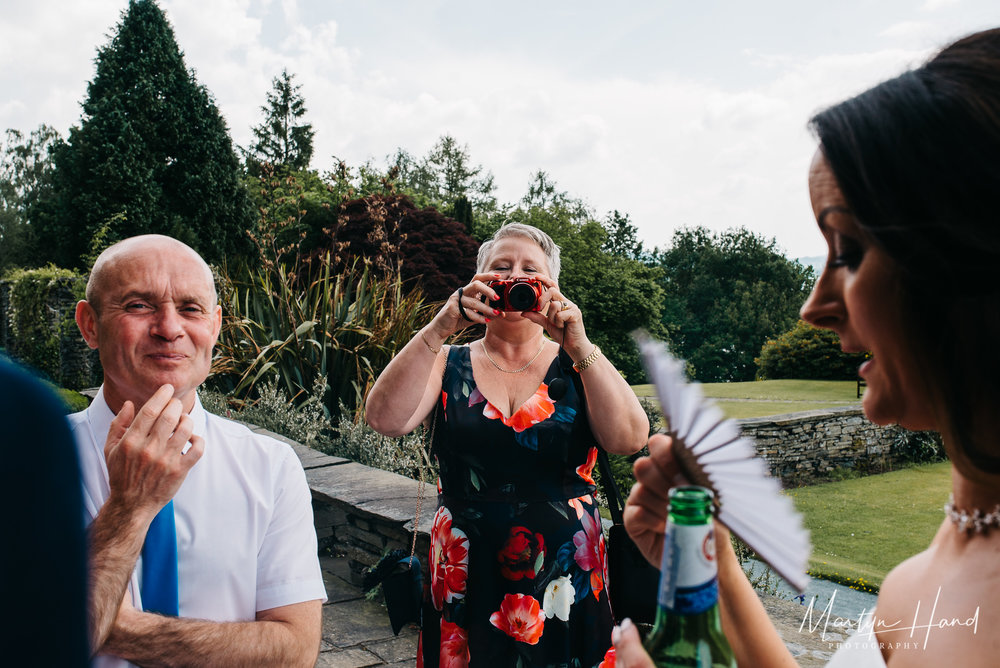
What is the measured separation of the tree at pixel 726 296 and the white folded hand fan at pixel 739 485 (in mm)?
30818

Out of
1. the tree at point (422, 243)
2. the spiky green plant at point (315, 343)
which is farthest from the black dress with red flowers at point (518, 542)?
the tree at point (422, 243)

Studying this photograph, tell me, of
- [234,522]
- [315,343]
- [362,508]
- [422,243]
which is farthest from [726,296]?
[234,522]


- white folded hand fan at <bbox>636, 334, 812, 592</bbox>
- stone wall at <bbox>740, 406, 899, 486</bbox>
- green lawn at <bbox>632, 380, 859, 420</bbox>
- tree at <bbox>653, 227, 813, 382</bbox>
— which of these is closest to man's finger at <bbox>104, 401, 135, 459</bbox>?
white folded hand fan at <bbox>636, 334, 812, 592</bbox>

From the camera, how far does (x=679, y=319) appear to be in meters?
36.2

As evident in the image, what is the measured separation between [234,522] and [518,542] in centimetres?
84

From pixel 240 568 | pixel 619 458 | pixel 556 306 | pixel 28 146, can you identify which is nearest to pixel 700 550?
pixel 240 568

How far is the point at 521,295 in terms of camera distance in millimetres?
2268

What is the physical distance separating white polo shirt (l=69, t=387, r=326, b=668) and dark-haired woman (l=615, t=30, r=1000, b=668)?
122cm

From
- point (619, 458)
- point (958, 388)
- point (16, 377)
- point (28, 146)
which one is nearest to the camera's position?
point (16, 377)

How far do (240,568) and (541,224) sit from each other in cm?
2421

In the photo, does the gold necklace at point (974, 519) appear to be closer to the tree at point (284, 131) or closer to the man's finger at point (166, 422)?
the man's finger at point (166, 422)

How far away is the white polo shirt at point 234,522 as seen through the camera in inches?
65.4

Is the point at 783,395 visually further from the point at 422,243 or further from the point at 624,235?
the point at 624,235

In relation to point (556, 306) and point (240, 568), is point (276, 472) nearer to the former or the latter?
point (240, 568)
